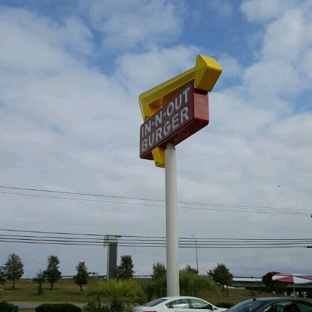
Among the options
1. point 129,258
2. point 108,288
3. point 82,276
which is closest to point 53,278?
point 82,276

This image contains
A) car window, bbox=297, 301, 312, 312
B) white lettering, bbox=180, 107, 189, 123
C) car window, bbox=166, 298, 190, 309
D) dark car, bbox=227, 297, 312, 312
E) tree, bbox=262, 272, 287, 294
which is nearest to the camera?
dark car, bbox=227, 297, 312, 312

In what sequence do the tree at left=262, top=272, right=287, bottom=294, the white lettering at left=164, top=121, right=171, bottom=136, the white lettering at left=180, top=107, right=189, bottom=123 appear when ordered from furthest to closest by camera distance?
the tree at left=262, top=272, right=287, bottom=294, the white lettering at left=164, top=121, right=171, bottom=136, the white lettering at left=180, top=107, right=189, bottom=123

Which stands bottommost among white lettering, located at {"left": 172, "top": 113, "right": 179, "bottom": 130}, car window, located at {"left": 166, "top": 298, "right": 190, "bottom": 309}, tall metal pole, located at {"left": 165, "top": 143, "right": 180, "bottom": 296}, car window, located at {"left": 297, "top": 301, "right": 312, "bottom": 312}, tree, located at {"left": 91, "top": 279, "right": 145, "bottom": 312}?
car window, located at {"left": 297, "top": 301, "right": 312, "bottom": 312}

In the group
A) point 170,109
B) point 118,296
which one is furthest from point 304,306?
point 170,109

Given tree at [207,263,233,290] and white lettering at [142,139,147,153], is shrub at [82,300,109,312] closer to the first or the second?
white lettering at [142,139,147,153]

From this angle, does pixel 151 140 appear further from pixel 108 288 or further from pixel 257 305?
pixel 257 305

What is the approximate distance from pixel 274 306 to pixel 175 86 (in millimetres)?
9620

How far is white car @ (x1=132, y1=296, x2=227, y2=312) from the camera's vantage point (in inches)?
558

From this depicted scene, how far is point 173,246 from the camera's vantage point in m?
16.5

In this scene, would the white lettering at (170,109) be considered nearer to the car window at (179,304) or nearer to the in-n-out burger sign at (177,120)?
the in-n-out burger sign at (177,120)

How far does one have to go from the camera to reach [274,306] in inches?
417

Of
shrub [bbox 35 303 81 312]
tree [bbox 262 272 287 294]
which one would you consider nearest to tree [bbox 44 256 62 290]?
tree [bbox 262 272 287 294]

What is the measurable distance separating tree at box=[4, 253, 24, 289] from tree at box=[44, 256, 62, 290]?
394 centimetres

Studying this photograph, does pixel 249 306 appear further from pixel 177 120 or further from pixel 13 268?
pixel 13 268
